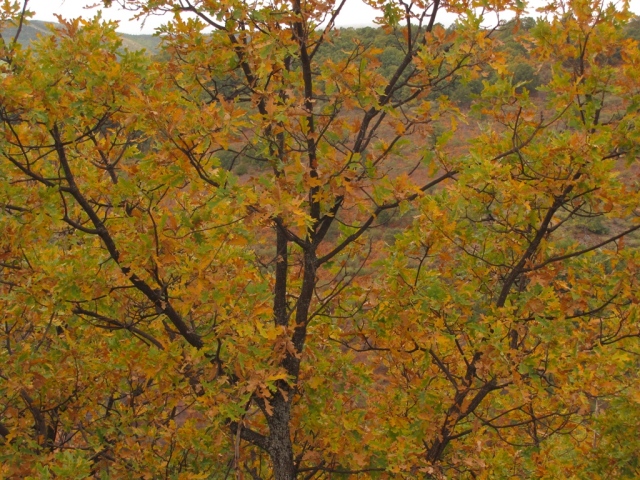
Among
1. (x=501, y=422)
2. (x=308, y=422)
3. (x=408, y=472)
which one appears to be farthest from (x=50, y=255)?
(x=501, y=422)

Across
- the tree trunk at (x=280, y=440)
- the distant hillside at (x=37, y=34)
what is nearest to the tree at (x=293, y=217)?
the tree trunk at (x=280, y=440)

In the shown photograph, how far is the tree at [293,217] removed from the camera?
2996 mm

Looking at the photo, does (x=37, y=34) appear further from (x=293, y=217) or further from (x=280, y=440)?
(x=280, y=440)

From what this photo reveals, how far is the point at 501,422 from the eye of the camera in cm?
568

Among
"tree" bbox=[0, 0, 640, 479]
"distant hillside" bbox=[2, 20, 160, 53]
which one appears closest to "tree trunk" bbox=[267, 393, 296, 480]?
"tree" bbox=[0, 0, 640, 479]

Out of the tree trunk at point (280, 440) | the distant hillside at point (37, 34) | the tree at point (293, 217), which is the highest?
the distant hillside at point (37, 34)

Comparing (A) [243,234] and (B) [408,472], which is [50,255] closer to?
(A) [243,234]

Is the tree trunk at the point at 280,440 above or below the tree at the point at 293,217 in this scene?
below

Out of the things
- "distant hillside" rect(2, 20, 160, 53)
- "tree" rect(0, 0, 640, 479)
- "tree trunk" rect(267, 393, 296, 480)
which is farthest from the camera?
"tree trunk" rect(267, 393, 296, 480)

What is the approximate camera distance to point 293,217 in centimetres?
278

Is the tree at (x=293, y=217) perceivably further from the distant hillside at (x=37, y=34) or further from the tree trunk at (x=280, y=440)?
the distant hillside at (x=37, y=34)

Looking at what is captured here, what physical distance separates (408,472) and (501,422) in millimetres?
2469

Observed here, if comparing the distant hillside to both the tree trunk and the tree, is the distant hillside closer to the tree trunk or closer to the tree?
the tree

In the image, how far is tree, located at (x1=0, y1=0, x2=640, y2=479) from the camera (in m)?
3.00
